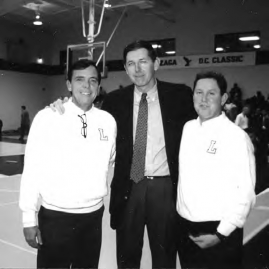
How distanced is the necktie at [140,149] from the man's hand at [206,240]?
643mm

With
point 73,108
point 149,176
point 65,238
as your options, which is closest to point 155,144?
point 149,176

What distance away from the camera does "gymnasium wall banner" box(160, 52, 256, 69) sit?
15563mm

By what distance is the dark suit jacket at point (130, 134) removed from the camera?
2.42 metres

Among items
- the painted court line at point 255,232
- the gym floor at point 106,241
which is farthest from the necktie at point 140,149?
the painted court line at point 255,232

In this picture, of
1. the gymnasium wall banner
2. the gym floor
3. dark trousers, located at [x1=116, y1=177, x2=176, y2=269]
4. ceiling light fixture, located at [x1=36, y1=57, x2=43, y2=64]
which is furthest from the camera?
ceiling light fixture, located at [x1=36, y1=57, x2=43, y2=64]

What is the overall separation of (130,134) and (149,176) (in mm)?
339

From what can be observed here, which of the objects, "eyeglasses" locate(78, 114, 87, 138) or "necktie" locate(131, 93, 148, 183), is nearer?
"eyeglasses" locate(78, 114, 87, 138)

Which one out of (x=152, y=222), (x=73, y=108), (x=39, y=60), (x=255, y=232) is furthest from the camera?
(x=39, y=60)

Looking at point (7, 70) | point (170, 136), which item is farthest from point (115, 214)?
point (7, 70)

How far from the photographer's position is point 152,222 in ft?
8.02

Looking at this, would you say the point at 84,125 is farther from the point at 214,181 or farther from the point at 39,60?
the point at 39,60

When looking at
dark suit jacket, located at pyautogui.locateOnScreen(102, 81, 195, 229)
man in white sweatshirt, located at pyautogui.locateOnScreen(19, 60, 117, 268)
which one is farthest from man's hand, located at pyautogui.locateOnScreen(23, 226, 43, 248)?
dark suit jacket, located at pyautogui.locateOnScreen(102, 81, 195, 229)

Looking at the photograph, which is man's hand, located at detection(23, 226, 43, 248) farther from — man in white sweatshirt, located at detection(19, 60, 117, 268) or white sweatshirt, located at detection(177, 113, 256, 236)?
white sweatshirt, located at detection(177, 113, 256, 236)

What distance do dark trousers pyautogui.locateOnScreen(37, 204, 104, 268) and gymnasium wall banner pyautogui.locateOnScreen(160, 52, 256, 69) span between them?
1495cm
